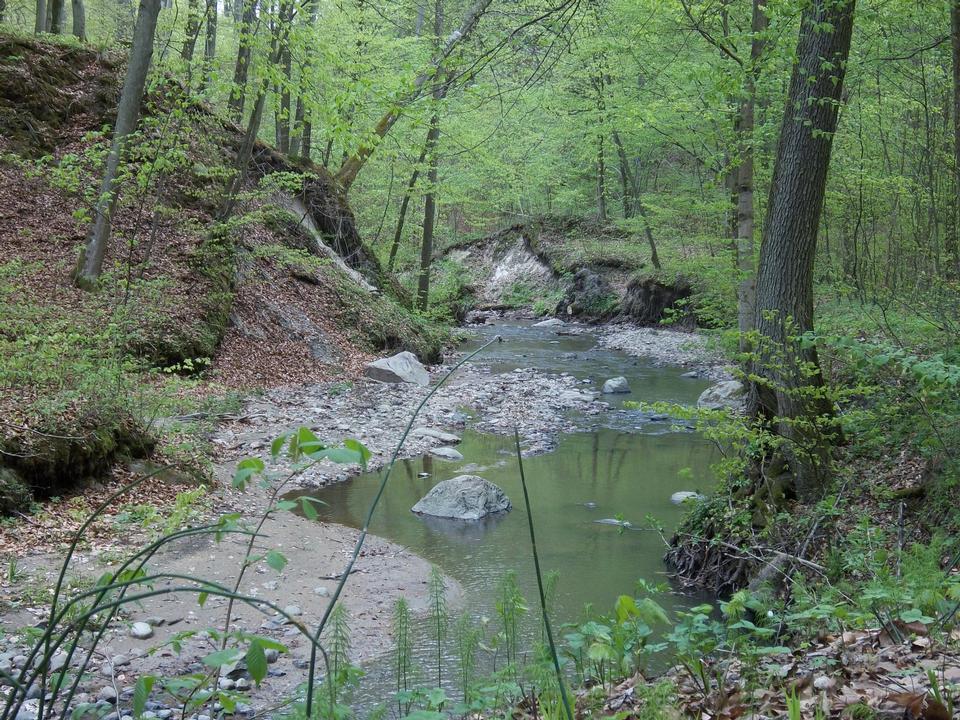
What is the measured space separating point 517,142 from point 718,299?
48.9ft


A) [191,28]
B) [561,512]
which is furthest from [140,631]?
[191,28]

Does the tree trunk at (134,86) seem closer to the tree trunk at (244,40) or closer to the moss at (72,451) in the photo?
the tree trunk at (244,40)

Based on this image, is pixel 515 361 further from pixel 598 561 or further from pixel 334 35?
pixel 598 561

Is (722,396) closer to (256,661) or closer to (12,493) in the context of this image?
(12,493)

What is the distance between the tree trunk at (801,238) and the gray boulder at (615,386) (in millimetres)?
8232

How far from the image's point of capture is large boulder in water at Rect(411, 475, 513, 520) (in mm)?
8172

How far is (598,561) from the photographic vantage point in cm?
685

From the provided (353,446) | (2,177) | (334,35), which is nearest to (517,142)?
(334,35)

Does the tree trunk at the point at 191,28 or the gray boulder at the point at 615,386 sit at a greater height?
the tree trunk at the point at 191,28

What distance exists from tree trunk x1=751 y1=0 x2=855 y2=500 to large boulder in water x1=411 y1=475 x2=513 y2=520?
3066 mm

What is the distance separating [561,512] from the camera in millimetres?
8266

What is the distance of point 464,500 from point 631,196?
22.1 meters

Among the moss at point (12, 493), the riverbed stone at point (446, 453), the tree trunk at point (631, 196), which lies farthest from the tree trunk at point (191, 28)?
the tree trunk at point (631, 196)

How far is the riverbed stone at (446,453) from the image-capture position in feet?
34.4
